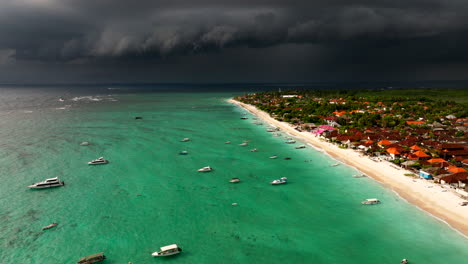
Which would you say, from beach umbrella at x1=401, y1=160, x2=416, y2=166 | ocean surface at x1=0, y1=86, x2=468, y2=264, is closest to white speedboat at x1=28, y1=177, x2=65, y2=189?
ocean surface at x1=0, y1=86, x2=468, y2=264

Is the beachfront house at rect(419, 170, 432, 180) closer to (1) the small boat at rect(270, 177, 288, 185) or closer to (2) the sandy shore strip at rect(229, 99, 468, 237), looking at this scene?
(2) the sandy shore strip at rect(229, 99, 468, 237)

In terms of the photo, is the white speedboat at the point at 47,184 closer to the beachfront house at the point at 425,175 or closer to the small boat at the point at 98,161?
the small boat at the point at 98,161

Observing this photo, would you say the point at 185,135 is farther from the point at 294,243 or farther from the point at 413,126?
the point at 413,126

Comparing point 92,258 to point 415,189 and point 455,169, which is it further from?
point 455,169

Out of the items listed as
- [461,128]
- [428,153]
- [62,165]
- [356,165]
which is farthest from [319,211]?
[461,128]

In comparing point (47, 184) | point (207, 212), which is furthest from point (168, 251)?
point (47, 184)
